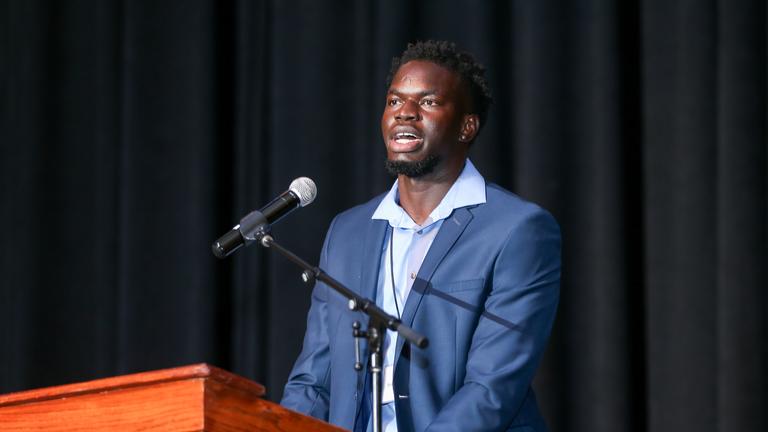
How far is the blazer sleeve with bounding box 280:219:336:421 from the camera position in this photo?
2.98m

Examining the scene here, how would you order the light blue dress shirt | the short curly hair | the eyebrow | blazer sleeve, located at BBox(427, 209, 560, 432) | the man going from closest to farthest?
1. blazer sleeve, located at BBox(427, 209, 560, 432)
2. the man
3. the light blue dress shirt
4. the eyebrow
5. the short curly hair

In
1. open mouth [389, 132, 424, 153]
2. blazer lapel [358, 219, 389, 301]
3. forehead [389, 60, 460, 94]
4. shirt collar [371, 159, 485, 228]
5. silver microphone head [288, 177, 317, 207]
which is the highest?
forehead [389, 60, 460, 94]

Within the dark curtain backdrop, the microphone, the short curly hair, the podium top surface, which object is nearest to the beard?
the short curly hair

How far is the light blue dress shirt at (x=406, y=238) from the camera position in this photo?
9.57ft

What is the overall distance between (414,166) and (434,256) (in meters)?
0.28

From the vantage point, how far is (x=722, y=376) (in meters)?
3.49

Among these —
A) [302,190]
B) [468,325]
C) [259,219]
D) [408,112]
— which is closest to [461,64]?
[408,112]

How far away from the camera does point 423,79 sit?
3049 mm

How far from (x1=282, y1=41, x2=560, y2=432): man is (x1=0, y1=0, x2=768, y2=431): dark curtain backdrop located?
2.63 feet

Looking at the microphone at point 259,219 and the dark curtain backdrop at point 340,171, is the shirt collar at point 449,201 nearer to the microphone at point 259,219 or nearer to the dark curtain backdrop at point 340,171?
the microphone at point 259,219

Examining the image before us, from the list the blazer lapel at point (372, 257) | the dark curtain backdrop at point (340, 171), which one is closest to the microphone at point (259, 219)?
the blazer lapel at point (372, 257)

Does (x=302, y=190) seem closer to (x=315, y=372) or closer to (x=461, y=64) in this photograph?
(x=315, y=372)

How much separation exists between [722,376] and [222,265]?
2100 millimetres

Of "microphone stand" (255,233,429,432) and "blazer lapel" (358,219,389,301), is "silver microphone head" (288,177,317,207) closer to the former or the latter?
"microphone stand" (255,233,429,432)
